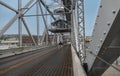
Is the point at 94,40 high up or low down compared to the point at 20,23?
down

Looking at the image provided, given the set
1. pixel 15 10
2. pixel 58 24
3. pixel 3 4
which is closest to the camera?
pixel 3 4

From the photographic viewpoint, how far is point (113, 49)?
612 cm

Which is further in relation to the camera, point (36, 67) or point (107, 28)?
point (36, 67)

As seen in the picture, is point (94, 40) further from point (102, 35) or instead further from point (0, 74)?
point (0, 74)

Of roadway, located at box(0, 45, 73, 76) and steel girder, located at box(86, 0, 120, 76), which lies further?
roadway, located at box(0, 45, 73, 76)

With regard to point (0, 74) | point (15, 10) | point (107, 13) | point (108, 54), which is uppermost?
point (15, 10)

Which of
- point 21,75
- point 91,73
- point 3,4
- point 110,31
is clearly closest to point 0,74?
point 21,75

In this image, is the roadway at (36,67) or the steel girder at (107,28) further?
the roadway at (36,67)

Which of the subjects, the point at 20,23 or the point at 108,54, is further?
the point at 20,23

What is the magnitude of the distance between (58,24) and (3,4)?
48753mm

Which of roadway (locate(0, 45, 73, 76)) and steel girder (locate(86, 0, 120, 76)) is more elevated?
steel girder (locate(86, 0, 120, 76))

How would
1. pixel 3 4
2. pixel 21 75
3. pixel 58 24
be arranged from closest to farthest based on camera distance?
pixel 21 75, pixel 3 4, pixel 58 24

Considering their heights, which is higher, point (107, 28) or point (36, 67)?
point (107, 28)

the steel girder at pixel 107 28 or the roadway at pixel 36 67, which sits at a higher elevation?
the steel girder at pixel 107 28
